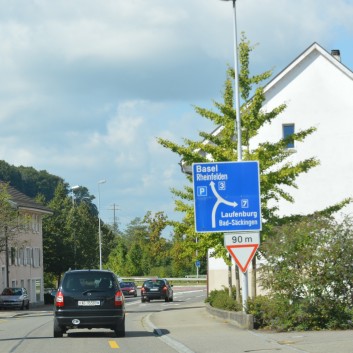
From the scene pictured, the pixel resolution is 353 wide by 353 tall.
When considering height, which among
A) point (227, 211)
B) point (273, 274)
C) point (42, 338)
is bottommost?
point (42, 338)

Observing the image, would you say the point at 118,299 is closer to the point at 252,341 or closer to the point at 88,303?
the point at 88,303

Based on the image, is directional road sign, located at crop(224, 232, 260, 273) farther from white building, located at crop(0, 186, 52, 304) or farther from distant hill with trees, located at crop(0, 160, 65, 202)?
distant hill with trees, located at crop(0, 160, 65, 202)

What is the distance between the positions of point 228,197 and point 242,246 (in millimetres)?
1442

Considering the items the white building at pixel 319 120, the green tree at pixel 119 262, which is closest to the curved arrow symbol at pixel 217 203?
the white building at pixel 319 120

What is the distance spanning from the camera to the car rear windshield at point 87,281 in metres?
22.9

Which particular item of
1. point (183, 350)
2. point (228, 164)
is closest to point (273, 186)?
point (228, 164)

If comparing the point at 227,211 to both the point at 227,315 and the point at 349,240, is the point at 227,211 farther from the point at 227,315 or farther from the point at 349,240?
the point at 227,315

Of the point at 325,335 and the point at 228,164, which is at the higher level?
the point at 228,164

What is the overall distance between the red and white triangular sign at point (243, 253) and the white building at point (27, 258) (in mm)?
54061

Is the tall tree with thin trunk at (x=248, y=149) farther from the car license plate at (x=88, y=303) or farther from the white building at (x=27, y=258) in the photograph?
the white building at (x=27, y=258)

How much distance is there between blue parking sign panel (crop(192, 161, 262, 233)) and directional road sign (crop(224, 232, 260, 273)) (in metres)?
0.36

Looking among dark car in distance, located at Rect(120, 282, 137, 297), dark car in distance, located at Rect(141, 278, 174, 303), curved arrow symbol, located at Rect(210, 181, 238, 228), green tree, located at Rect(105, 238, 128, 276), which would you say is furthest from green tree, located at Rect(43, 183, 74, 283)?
curved arrow symbol, located at Rect(210, 181, 238, 228)

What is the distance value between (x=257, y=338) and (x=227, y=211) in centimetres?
467

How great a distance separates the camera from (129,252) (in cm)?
11500
